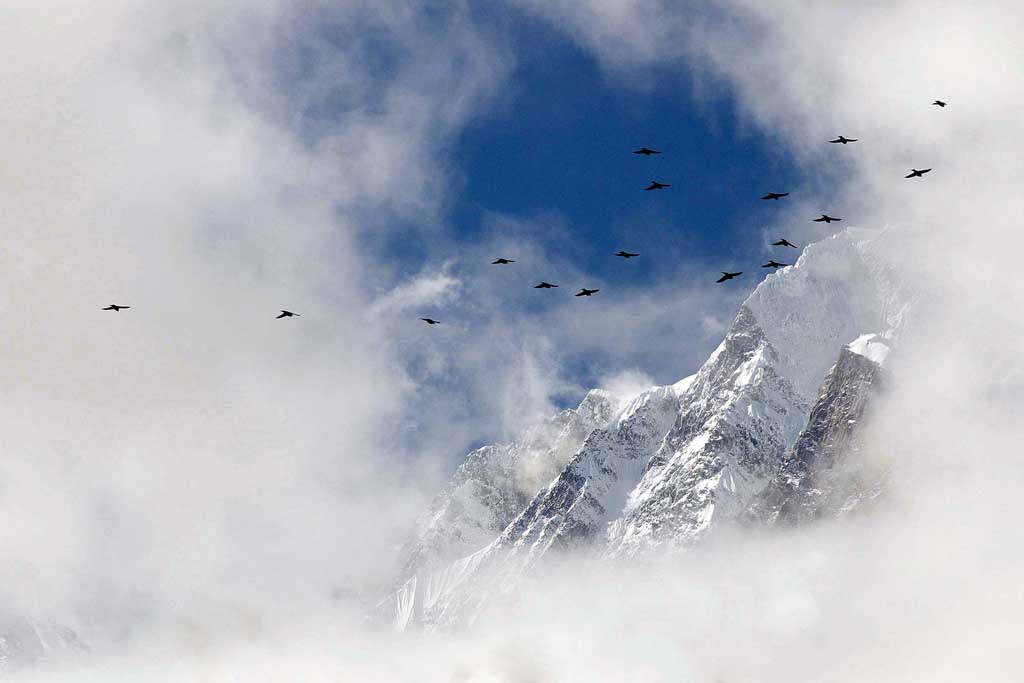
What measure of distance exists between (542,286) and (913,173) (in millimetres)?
47709

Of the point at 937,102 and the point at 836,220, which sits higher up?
the point at 937,102

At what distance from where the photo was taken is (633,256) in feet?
633

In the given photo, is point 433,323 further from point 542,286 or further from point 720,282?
point 720,282

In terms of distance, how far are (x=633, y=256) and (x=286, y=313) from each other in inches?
1726

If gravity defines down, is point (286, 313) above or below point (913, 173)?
below

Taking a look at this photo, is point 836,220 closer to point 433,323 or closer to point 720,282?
point 720,282

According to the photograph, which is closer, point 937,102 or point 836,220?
point 937,102

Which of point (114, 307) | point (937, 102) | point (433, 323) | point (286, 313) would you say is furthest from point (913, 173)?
point (114, 307)

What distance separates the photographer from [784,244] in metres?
195

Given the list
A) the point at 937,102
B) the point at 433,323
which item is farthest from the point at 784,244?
the point at 433,323

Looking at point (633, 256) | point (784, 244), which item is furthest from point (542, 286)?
point (784, 244)

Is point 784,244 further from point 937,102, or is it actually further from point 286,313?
point 286,313

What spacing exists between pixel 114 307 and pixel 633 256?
65.9 metres

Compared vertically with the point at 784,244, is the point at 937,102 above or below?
above
